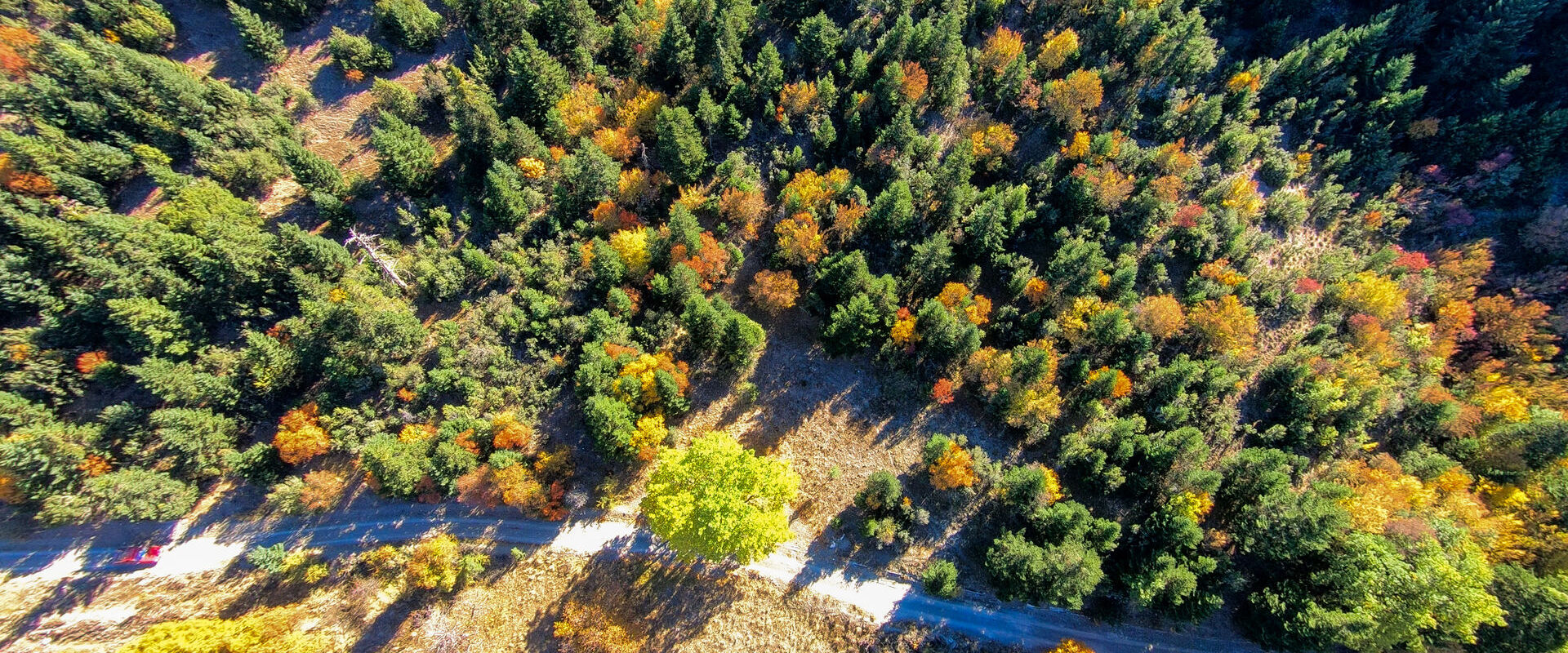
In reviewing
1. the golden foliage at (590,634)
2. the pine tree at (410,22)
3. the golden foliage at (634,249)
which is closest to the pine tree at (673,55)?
the golden foliage at (634,249)

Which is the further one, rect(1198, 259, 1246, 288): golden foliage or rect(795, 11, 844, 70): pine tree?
rect(795, 11, 844, 70): pine tree

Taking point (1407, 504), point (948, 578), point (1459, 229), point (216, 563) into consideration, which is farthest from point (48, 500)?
point (1459, 229)

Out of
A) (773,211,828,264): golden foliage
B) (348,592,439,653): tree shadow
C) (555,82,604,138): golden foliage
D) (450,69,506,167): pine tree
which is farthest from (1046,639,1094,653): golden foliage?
(450,69,506,167): pine tree

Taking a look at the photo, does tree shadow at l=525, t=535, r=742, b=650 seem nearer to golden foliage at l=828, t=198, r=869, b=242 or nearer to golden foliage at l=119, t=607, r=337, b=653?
golden foliage at l=119, t=607, r=337, b=653

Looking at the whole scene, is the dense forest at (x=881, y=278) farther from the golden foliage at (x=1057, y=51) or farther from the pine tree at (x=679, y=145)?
the golden foliage at (x=1057, y=51)

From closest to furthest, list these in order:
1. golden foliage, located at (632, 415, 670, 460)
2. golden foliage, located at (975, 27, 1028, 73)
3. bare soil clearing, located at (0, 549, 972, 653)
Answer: bare soil clearing, located at (0, 549, 972, 653) → golden foliage, located at (632, 415, 670, 460) → golden foliage, located at (975, 27, 1028, 73)

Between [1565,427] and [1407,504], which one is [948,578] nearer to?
[1407,504]

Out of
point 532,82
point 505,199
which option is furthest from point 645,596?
point 532,82
